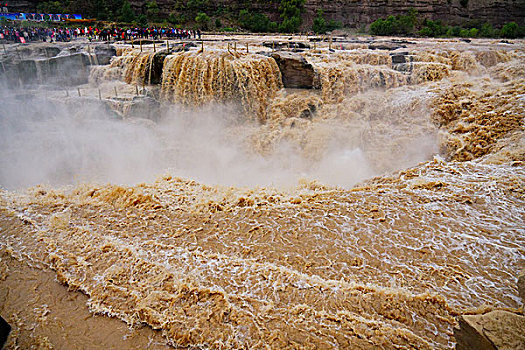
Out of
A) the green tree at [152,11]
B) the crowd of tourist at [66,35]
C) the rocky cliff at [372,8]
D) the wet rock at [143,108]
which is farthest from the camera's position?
the green tree at [152,11]

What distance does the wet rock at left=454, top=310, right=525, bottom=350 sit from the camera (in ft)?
8.14

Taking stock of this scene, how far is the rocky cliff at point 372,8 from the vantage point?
82.7ft

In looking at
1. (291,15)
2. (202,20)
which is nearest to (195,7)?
(202,20)

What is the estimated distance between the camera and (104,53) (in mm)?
10555

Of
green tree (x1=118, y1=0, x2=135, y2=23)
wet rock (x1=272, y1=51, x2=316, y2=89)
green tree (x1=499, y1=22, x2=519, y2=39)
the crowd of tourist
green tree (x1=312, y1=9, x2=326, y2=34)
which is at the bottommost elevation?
wet rock (x1=272, y1=51, x2=316, y2=89)

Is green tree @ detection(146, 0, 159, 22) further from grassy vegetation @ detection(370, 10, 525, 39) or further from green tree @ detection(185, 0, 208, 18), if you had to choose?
grassy vegetation @ detection(370, 10, 525, 39)

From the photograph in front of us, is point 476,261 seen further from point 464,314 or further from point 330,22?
point 330,22

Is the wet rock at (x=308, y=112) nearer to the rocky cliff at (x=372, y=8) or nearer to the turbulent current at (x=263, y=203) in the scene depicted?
the turbulent current at (x=263, y=203)

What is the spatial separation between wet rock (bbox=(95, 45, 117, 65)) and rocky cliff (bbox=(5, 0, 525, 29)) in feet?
65.0

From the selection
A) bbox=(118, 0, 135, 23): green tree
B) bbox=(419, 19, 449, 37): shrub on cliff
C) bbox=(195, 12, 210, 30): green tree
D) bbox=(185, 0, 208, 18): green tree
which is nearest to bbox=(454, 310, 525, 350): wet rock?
bbox=(419, 19, 449, 37): shrub on cliff

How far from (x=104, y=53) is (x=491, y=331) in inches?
460

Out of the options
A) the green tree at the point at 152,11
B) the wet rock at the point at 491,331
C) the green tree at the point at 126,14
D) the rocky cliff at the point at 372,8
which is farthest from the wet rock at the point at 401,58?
the green tree at the point at 152,11

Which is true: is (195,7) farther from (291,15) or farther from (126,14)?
(291,15)

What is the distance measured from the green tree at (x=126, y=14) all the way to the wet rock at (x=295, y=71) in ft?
68.4
